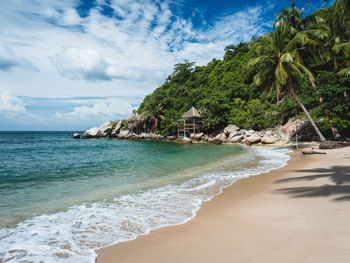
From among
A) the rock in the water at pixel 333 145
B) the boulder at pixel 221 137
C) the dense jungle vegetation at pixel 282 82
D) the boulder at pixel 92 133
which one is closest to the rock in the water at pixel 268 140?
the dense jungle vegetation at pixel 282 82

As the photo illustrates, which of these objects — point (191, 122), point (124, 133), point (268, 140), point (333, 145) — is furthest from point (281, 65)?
point (124, 133)

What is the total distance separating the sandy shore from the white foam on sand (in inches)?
13.1

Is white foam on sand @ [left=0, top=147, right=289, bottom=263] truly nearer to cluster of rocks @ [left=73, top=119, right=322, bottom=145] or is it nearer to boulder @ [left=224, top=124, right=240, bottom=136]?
cluster of rocks @ [left=73, top=119, right=322, bottom=145]

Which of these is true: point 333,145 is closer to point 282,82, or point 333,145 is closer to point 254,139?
point 282,82

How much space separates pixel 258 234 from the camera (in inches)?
129

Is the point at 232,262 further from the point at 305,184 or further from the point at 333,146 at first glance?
the point at 333,146

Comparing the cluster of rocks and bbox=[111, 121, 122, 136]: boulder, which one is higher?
bbox=[111, 121, 122, 136]: boulder

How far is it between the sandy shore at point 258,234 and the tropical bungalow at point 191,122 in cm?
3043

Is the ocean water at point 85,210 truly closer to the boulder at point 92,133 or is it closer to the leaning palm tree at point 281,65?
the leaning palm tree at point 281,65

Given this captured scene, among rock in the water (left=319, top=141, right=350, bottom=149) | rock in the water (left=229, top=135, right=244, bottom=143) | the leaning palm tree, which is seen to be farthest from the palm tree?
rock in the water (left=229, top=135, right=244, bottom=143)

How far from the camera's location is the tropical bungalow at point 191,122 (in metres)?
35.5

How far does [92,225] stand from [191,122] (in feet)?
111

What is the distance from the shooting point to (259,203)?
4961mm

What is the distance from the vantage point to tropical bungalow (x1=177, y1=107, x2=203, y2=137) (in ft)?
117
